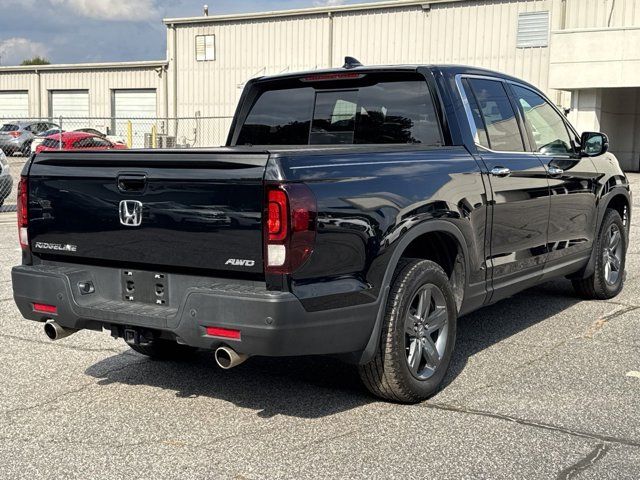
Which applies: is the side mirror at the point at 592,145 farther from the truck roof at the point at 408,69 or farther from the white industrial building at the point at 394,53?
the white industrial building at the point at 394,53

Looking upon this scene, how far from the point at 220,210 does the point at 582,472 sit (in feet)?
6.64

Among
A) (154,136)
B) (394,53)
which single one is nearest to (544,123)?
(154,136)

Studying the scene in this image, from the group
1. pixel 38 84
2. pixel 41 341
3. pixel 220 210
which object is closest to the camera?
pixel 220 210

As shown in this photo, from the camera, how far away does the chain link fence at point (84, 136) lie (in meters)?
20.3

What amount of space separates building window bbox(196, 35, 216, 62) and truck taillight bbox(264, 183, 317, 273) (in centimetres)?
3662

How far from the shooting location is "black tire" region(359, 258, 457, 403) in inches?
173

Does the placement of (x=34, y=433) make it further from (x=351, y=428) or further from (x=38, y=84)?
(x=38, y=84)

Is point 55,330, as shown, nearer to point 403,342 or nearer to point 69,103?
point 403,342

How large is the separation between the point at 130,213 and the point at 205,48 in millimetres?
36474

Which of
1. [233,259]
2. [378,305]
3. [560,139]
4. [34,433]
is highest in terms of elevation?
[560,139]

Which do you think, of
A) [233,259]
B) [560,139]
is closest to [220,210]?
[233,259]

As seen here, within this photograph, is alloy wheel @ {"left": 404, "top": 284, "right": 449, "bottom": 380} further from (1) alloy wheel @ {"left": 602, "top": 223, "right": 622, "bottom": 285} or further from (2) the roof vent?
(1) alloy wheel @ {"left": 602, "top": 223, "right": 622, "bottom": 285}

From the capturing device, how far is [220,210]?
3.93 meters

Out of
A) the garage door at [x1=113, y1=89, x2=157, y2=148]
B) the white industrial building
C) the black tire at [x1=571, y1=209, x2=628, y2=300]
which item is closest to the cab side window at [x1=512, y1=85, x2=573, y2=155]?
the black tire at [x1=571, y1=209, x2=628, y2=300]
